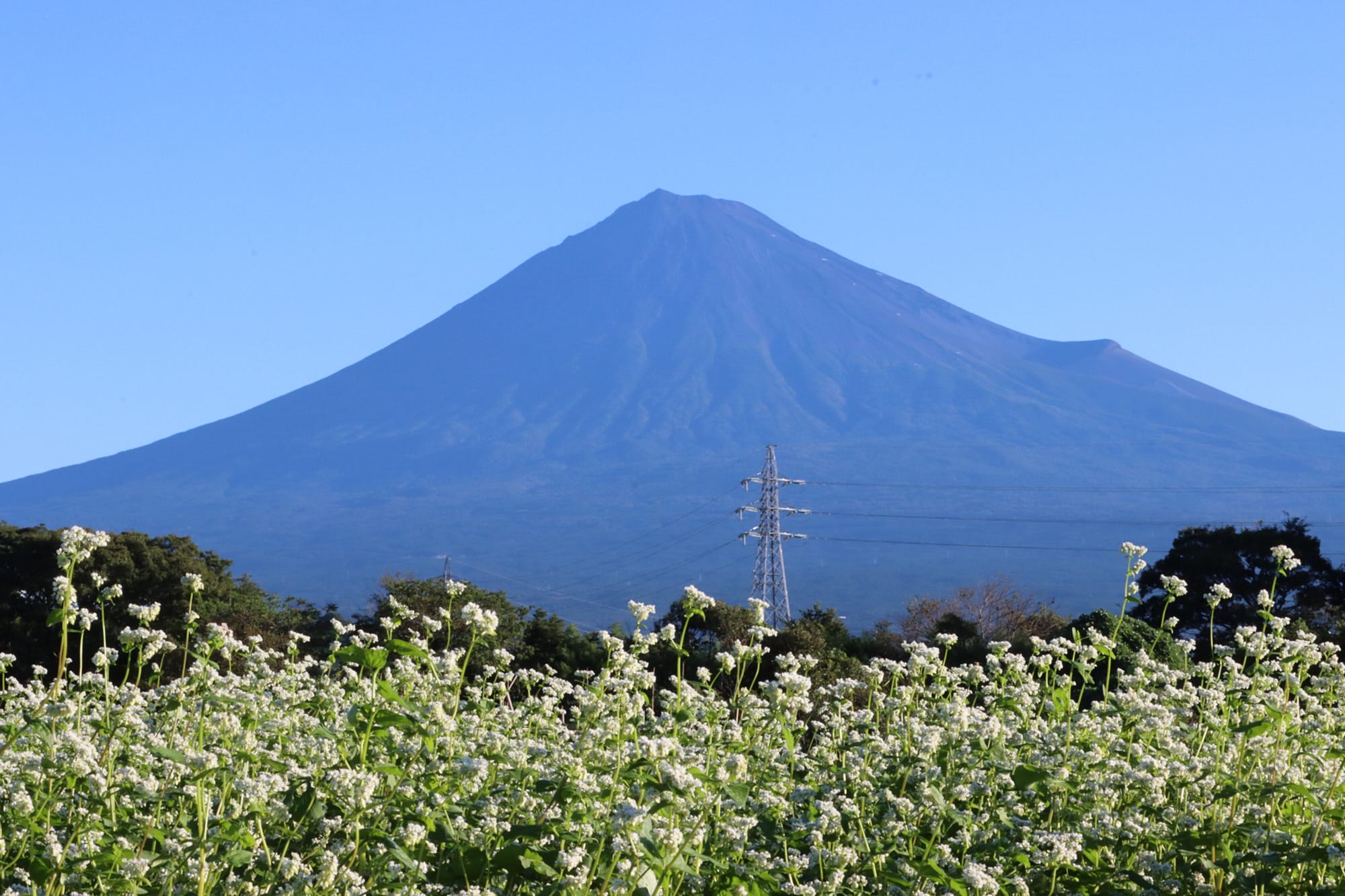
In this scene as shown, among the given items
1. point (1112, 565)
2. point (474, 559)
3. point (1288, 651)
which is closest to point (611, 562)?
point (474, 559)

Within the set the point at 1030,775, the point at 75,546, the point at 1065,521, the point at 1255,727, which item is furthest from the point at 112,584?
the point at 1065,521

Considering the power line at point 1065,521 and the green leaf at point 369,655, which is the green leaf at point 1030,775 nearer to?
the green leaf at point 369,655

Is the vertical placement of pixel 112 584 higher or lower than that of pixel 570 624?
higher

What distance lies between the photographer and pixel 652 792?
13.9ft

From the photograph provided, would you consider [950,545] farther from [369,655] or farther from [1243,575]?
[369,655]

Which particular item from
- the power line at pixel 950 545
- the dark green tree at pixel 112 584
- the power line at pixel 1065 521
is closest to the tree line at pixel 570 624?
the dark green tree at pixel 112 584

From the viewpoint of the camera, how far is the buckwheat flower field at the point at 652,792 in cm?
434

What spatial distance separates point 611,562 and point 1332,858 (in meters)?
183

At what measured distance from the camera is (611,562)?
612ft

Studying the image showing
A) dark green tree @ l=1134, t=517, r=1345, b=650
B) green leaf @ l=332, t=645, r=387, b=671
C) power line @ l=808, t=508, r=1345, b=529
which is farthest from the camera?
power line @ l=808, t=508, r=1345, b=529

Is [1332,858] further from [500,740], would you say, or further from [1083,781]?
[500,740]

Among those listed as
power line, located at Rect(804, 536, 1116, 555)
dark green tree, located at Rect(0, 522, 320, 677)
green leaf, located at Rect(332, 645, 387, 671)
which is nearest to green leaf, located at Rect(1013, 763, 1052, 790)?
green leaf, located at Rect(332, 645, 387, 671)

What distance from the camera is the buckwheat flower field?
4.34 meters

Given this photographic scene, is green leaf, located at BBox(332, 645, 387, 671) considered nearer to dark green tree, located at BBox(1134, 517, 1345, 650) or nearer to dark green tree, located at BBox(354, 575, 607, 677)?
dark green tree, located at BBox(354, 575, 607, 677)
